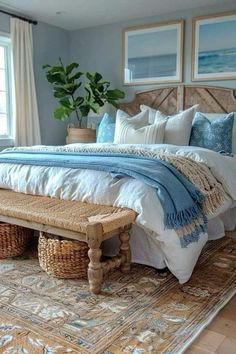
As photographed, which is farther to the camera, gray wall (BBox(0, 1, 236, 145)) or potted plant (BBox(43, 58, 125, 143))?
gray wall (BBox(0, 1, 236, 145))

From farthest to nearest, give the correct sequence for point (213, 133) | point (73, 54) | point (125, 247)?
1. point (73, 54)
2. point (213, 133)
3. point (125, 247)

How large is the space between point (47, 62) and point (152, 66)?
149 cm

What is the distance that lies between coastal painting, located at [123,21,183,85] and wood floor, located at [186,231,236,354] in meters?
3.19

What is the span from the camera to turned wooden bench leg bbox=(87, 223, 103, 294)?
6.38 ft

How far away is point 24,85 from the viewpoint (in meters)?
4.54

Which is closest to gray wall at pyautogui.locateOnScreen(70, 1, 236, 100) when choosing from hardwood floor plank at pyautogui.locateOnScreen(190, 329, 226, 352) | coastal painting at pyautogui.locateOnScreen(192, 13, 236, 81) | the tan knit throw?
coastal painting at pyautogui.locateOnScreen(192, 13, 236, 81)

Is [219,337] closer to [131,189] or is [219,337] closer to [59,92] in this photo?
[131,189]

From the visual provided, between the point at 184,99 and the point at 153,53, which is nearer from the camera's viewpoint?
the point at 184,99

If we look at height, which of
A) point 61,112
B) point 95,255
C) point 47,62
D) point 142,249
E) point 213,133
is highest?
point 47,62

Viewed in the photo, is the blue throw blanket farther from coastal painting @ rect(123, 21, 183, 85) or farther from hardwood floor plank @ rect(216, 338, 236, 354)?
coastal painting @ rect(123, 21, 183, 85)

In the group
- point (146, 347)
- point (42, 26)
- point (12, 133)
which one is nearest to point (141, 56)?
point (42, 26)

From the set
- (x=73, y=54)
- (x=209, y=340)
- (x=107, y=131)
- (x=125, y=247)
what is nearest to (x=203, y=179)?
(x=125, y=247)

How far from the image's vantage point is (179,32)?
4.34 meters

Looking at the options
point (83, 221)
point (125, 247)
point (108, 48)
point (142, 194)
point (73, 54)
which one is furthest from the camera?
point (73, 54)
